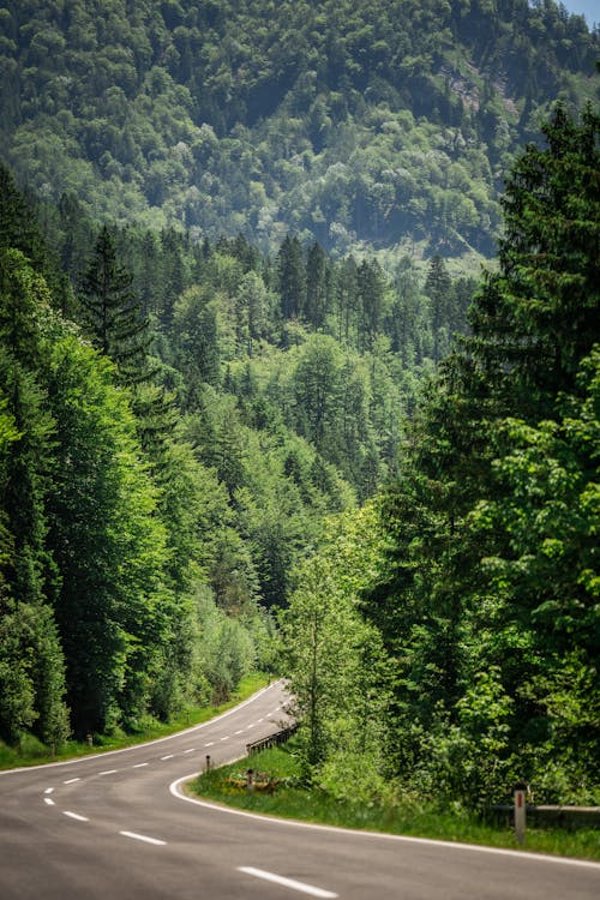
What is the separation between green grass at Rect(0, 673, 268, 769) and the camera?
3688 cm

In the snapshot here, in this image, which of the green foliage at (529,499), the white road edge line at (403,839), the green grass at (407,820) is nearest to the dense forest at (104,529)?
the green grass at (407,820)

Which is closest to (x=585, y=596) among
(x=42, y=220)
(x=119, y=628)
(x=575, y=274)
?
(x=575, y=274)

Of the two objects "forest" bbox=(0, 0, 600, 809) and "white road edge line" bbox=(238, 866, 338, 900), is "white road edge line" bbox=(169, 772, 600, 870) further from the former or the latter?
"white road edge line" bbox=(238, 866, 338, 900)

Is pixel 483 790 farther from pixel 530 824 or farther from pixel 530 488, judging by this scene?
pixel 530 488

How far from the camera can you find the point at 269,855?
36.8ft

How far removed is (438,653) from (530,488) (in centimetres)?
1264

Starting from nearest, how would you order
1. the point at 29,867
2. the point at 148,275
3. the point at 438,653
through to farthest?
the point at 29,867 < the point at 438,653 < the point at 148,275

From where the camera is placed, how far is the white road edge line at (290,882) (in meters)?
8.42

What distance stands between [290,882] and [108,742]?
39.6 metres

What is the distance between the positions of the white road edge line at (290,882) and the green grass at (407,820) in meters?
3.95

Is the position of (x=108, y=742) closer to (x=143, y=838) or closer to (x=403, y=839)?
(x=143, y=838)

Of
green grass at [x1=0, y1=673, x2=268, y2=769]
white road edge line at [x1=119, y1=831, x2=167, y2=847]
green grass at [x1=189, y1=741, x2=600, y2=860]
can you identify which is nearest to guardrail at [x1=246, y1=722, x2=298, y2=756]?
green grass at [x1=0, y1=673, x2=268, y2=769]

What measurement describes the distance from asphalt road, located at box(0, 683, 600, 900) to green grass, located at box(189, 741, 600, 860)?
2.79 ft

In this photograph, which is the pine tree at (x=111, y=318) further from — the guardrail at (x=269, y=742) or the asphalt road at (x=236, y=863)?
the asphalt road at (x=236, y=863)
